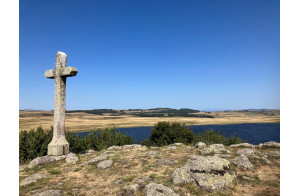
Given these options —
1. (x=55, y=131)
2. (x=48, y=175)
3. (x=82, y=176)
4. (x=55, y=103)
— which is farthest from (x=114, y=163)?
(x=55, y=103)

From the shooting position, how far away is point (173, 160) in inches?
321

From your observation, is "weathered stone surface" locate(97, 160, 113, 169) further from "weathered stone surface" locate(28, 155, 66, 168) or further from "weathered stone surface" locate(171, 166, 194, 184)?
"weathered stone surface" locate(171, 166, 194, 184)

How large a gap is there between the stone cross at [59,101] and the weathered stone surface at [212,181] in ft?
23.1

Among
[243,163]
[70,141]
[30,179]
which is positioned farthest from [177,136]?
[30,179]

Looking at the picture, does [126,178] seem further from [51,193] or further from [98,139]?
[98,139]

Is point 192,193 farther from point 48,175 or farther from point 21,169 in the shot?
point 21,169

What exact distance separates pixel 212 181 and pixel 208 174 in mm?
297

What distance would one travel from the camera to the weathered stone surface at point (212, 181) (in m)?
5.00

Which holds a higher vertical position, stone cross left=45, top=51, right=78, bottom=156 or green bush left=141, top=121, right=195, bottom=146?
stone cross left=45, top=51, right=78, bottom=156

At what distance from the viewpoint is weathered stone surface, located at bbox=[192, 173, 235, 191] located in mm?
5003

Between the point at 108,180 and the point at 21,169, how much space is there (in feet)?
14.7

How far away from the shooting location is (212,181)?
16.8 ft

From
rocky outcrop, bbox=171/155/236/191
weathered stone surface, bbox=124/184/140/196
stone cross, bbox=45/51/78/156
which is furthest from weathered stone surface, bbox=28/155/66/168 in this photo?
rocky outcrop, bbox=171/155/236/191

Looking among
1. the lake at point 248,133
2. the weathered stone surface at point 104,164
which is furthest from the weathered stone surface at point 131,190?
the lake at point 248,133
